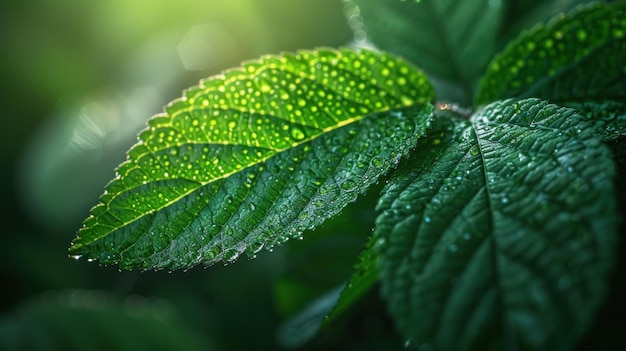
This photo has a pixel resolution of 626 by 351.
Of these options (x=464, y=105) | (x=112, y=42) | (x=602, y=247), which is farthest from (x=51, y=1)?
(x=602, y=247)

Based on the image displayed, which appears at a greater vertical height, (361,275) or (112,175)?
(112,175)

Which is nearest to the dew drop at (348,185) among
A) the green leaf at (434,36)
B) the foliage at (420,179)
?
the foliage at (420,179)

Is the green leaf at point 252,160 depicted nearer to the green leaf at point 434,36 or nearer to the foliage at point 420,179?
the foliage at point 420,179

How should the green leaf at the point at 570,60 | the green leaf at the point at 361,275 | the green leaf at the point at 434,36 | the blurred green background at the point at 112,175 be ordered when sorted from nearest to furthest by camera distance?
1. the green leaf at the point at 361,275
2. the green leaf at the point at 570,60
3. the green leaf at the point at 434,36
4. the blurred green background at the point at 112,175

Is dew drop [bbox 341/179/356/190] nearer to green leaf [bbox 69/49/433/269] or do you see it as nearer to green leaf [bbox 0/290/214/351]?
green leaf [bbox 69/49/433/269]

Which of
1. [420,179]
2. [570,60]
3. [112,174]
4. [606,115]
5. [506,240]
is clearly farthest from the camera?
[112,174]

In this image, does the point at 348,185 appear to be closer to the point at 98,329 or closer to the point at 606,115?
A: the point at 606,115

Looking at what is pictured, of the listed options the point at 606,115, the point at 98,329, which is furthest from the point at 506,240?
the point at 98,329

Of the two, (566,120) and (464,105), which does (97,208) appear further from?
(464,105)
